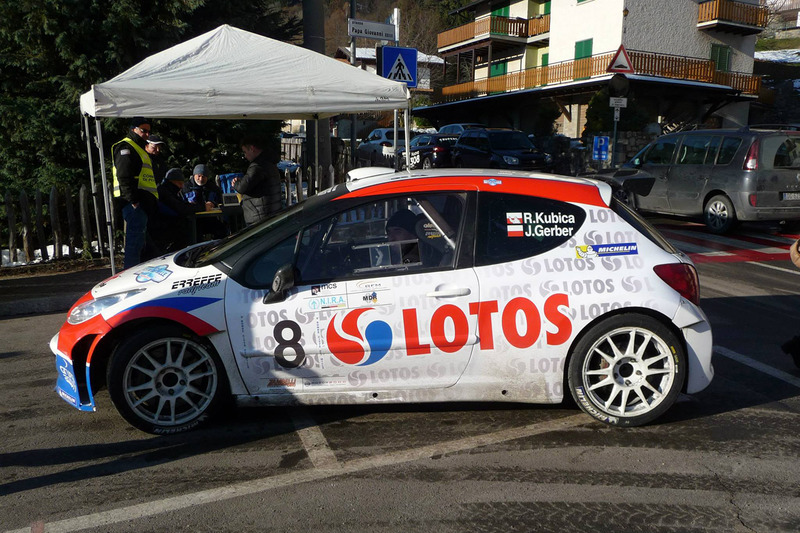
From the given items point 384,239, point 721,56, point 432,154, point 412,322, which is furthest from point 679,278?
point 721,56

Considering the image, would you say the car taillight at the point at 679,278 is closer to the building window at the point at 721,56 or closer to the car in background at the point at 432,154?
the car in background at the point at 432,154

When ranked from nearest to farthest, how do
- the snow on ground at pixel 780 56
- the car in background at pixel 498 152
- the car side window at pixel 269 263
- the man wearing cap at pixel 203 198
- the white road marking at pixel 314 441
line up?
the white road marking at pixel 314 441, the car side window at pixel 269 263, the man wearing cap at pixel 203 198, the car in background at pixel 498 152, the snow on ground at pixel 780 56

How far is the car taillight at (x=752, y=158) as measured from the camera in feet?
37.4

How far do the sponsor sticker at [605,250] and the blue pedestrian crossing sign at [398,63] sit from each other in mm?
7669

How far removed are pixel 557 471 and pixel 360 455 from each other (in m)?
1.09

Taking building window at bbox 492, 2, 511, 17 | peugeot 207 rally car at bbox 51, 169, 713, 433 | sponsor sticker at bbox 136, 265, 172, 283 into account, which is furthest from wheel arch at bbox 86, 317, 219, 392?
building window at bbox 492, 2, 511, 17

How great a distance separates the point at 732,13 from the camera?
114 ft

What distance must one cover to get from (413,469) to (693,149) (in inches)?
427

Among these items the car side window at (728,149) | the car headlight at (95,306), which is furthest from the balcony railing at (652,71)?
the car headlight at (95,306)

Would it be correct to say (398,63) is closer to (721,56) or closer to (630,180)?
(630,180)

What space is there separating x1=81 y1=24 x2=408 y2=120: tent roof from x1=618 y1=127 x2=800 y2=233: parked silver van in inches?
261

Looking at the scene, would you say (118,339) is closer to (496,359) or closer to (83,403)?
(83,403)

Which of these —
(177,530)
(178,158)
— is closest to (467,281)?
(177,530)

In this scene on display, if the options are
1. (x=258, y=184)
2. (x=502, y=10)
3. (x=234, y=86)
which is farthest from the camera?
(x=502, y=10)
